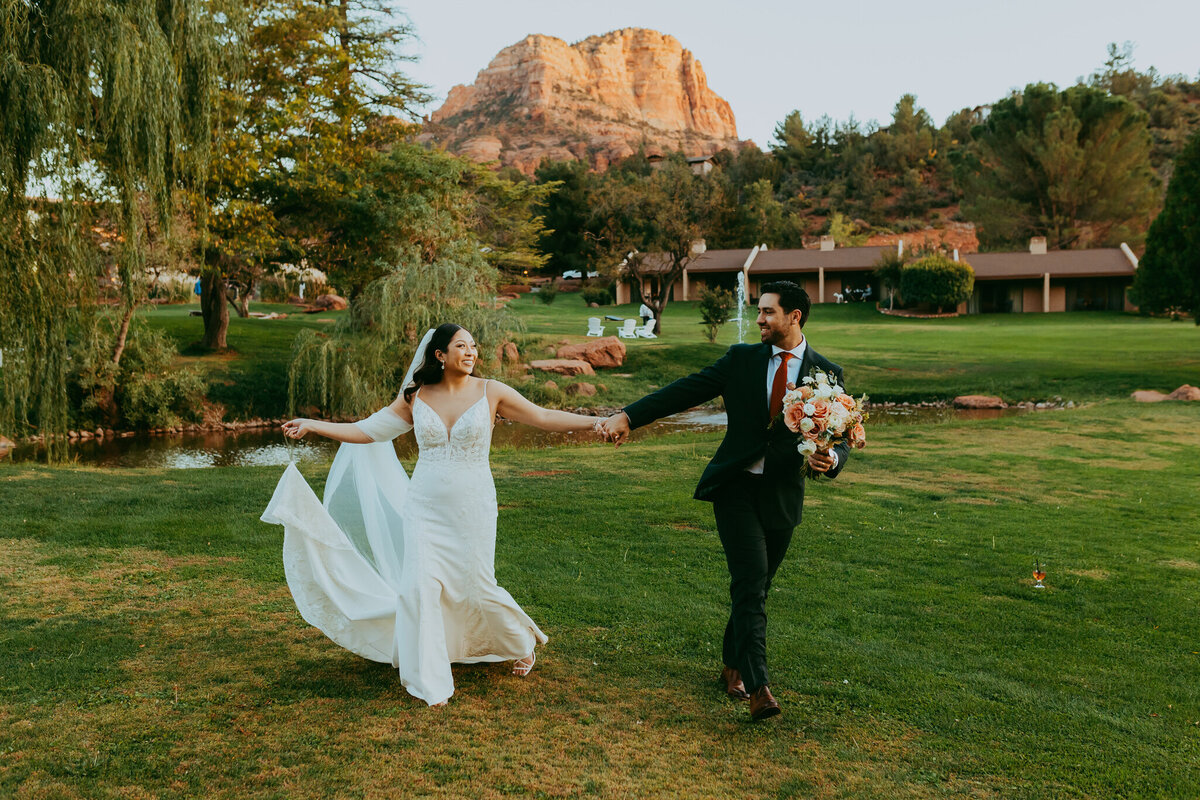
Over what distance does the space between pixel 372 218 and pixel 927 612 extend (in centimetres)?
2375

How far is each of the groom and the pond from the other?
1181 cm

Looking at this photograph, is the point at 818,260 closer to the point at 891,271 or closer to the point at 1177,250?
the point at 891,271

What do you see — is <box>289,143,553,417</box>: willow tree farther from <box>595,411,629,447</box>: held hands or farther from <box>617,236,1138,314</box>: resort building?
<box>617,236,1138,314</box>: resort building

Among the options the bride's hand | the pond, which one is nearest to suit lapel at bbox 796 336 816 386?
the bride's hand

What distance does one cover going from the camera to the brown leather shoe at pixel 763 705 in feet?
15.3

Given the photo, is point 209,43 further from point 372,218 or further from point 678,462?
point 372,218

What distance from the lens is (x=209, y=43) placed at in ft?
38.5

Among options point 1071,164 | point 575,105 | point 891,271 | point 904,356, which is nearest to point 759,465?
point 904,356

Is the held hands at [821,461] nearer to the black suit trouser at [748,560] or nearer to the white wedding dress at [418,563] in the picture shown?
the black suit trouser at [748,560]

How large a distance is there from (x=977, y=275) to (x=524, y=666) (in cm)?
5061

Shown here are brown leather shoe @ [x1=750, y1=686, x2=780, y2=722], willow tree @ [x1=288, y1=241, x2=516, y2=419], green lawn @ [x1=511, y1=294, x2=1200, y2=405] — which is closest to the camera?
brown leather shoe @ [x1=750, y1=686, x2=780, y2=722]

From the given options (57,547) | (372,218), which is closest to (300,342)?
(372,218)

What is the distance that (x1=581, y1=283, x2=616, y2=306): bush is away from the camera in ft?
181

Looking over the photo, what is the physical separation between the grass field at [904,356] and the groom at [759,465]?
18.1 metres
